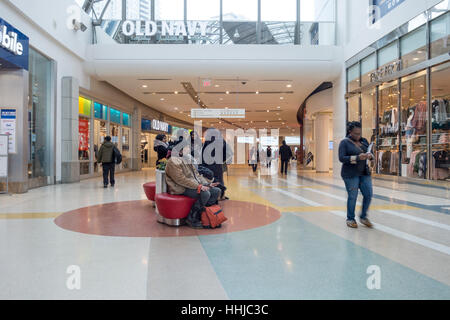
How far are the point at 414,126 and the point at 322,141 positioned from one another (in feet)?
30.7

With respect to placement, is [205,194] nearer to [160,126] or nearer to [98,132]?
[98,132]

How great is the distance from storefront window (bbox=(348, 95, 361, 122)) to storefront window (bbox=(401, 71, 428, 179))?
8.40 ft

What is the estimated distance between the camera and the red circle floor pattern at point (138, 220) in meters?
4.21

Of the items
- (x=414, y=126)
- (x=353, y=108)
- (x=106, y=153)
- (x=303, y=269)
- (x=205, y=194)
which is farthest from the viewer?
(x=353, y=108)

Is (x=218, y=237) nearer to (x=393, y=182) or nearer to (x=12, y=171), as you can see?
(x=12, y=171)

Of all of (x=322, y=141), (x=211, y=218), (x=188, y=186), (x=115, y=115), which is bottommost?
(x=211, y=218)

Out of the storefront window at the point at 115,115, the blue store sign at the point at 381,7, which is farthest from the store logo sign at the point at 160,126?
the blue store sign at the point at 381,7

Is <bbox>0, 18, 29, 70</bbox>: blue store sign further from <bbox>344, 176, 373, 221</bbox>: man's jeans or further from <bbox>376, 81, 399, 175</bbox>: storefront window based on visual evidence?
<bbox>376, 81, 399, 175</bbox>: storefront window

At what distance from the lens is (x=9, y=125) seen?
26.5 feet

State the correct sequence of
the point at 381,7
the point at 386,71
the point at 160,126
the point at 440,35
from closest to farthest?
the point at 440,35, the point at 386,71, the point at 381,7, the point at 160,126

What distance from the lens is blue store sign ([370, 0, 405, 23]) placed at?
30.3 ft

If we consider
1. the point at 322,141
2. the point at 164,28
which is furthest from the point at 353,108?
the point at 164,28

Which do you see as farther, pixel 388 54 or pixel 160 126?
pixel 160 126
